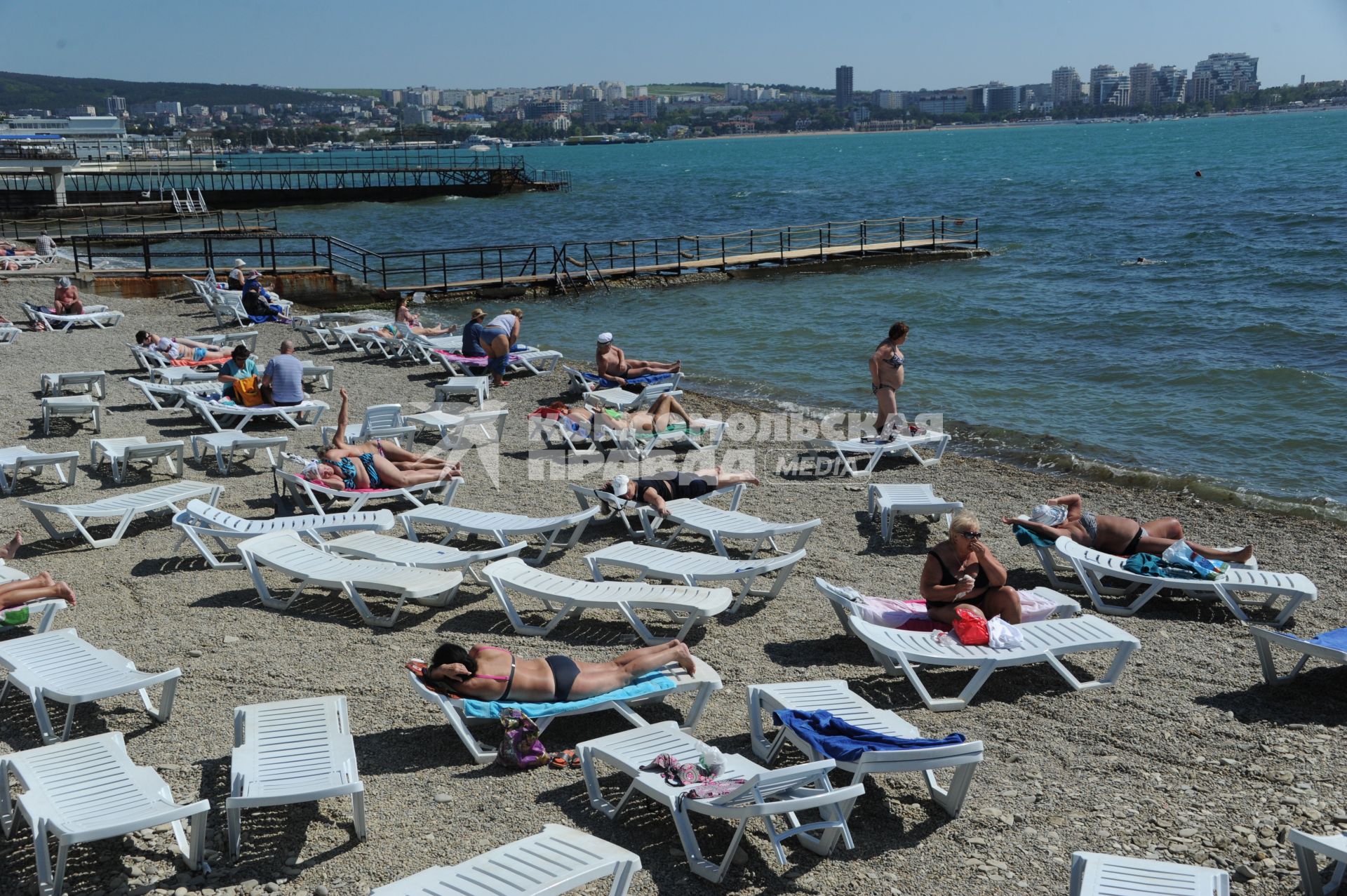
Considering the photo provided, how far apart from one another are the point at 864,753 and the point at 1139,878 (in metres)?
1.03

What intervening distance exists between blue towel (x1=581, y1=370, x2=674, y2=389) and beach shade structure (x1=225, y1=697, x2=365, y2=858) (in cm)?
831

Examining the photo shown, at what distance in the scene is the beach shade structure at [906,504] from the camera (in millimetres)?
8211

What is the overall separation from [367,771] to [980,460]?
325 inches

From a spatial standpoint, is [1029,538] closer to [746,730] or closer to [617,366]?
[746,730]

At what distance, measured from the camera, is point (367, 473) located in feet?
28.2

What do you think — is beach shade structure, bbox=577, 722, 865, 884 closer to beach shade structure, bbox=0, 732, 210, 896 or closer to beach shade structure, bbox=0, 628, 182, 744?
beach shade structure, bbox=0, 732, 210, 896

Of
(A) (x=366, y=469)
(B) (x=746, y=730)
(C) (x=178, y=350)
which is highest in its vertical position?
(C) (x=178, y=350)

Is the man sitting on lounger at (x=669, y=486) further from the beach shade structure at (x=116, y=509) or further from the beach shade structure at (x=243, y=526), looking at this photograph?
the beach shade structure at (x=116, y=509)

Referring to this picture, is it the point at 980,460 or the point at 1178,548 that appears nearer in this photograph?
the point at 1178,548

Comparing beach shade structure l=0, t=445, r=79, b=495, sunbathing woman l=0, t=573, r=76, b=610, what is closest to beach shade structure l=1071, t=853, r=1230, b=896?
sunbathing woman l=0, t=573, r=76, b=610

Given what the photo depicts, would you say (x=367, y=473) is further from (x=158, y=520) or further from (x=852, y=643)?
(x=852, y=643)

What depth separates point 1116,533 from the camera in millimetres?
7234

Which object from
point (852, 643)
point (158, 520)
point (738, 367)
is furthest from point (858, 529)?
point (738, 367)

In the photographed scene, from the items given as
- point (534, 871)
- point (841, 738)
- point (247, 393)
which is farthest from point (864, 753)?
point (247, 393)
